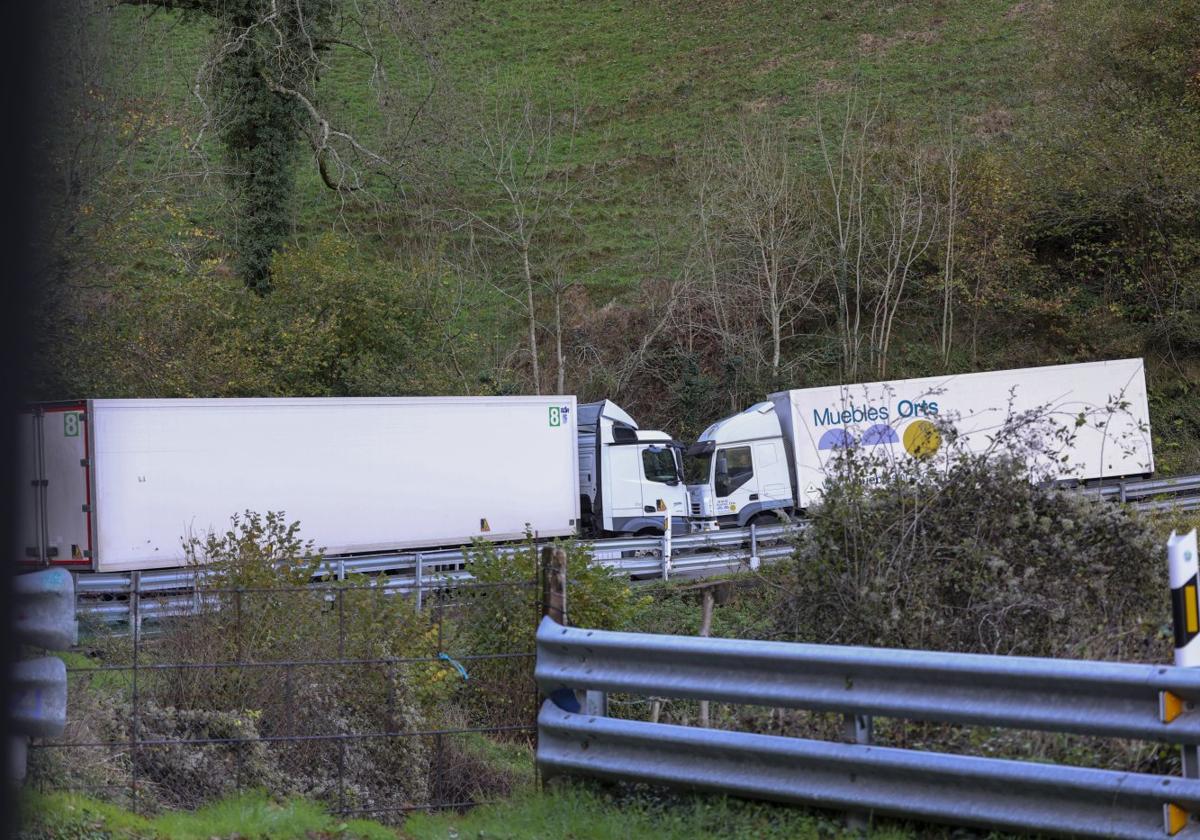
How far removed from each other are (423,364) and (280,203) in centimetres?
629

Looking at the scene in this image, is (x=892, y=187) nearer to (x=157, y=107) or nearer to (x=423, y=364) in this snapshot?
(x=423, y=364)

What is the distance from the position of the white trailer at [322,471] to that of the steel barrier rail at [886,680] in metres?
13.4

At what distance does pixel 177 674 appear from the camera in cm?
786

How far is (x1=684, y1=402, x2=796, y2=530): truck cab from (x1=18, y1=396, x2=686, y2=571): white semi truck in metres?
0.69

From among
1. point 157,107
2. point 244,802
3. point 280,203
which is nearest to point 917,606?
point 244,802

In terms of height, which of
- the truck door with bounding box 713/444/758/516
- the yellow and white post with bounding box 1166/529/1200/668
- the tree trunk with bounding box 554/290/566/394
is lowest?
the yellow and white post with bounding box 1166/529/1200/668

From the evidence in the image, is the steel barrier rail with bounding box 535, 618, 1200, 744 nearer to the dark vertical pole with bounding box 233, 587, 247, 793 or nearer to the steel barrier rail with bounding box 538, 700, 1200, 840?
the steel barrier rail with bounding box 538, 700, 1200, 840

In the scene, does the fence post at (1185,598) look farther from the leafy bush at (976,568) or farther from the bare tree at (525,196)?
the bare tree at (525,196)

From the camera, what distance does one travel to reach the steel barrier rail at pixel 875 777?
13.2 feet

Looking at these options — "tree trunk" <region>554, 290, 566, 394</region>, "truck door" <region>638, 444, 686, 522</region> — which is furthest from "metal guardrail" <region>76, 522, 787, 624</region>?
"tree trunk" <region>554, 290, 566, 394</region>

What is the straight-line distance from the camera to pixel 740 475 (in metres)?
28.0

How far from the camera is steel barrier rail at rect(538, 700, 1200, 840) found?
401 cm

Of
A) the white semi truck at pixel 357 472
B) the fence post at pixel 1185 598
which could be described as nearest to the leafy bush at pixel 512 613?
the fence post at pixel 1185 598

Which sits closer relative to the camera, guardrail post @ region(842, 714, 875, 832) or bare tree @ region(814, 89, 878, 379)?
guardrail post @ region(842, 714, 875, 832)
